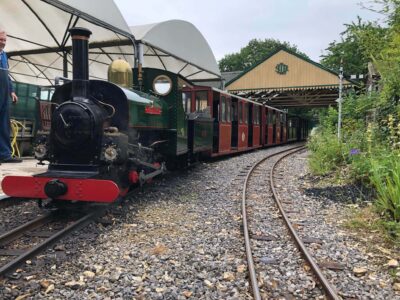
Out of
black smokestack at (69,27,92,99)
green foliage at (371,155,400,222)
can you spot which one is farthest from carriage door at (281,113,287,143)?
black smokestack at (69,27,92,99)

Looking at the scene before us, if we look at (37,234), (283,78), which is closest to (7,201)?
(37,234)

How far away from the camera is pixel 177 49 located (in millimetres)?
16594

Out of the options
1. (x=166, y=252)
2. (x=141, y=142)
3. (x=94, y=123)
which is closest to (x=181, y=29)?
(x=141, y=142)

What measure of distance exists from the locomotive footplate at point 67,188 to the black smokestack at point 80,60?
1.21 m

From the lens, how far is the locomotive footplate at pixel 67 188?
4.75m

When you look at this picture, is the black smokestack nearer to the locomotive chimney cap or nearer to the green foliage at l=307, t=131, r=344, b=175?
the locomotive chimney cap

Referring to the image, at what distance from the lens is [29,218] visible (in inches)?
205

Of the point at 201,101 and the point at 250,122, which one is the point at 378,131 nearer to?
the point at 201,101

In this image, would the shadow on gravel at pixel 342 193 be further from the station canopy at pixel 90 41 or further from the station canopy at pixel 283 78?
the station canopy at pixel 283 78

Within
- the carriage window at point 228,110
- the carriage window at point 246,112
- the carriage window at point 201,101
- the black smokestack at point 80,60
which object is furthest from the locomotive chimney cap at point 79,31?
the carriage window at point 246,112

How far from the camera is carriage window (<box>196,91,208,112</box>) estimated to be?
403 inches

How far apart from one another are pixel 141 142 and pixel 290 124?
79.4 feet

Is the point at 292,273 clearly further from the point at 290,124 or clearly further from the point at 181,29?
the point at 290,124

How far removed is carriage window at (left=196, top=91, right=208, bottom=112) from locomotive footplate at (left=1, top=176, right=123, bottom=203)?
5.62 metres
